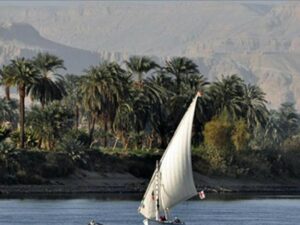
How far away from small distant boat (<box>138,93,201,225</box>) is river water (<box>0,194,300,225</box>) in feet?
58.5

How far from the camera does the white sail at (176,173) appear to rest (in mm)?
72875

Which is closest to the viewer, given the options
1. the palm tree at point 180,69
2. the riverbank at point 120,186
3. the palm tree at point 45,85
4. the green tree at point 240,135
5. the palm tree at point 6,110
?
the riverbank at point 120,186

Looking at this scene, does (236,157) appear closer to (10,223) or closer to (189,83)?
(189,83)

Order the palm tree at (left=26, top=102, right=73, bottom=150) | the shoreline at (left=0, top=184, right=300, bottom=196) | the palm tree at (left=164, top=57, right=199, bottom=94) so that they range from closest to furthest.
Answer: the shoreline at (left=0, top=184, right=300, bottom=196), the palm tree at (left=26, top=102, right=73, bottom=150), the palm tree at (left=164, top=57, right=199, bottom=94)

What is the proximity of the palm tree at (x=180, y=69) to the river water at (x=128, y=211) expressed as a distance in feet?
96.4

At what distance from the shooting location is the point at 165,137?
15225 centimetres

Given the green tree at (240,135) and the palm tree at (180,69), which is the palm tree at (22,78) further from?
the green tree at (240,135)

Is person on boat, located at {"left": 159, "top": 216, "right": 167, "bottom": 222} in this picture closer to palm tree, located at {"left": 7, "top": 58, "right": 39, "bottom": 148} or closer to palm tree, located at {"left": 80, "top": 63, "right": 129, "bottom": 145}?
palm tree, located at {"left": 7, "top": 58, "right": 39, "bottom": 148}

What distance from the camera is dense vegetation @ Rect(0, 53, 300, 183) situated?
459 ft

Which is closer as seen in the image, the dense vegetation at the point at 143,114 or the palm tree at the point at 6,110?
the dense vegetation at the point at 143,114

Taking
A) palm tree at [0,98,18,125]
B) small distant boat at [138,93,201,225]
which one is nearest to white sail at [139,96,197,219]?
small distant boat at [138,93,201,225]

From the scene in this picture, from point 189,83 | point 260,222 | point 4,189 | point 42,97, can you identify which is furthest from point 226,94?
point 260,222

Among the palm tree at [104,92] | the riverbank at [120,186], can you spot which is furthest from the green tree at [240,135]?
the palm tree at [104,92]

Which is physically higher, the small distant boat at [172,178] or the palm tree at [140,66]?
the palm tree at [140,66]
